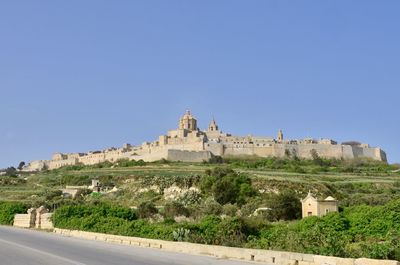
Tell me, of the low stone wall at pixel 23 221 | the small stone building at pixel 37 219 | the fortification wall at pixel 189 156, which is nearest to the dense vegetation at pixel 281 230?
the small stone building at pixel 37 219

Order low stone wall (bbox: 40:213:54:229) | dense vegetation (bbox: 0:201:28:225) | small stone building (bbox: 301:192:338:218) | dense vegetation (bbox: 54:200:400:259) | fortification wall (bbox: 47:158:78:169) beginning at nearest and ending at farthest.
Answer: dense vegetation (bbox: 54:200:400:259), low stone wall (bbox: 40:213:54:229), small stone building (bbox: 301:192:338:218), dense vegetation (bbox: 0:201:28:225), fortification wall (bbox: 47:158:78:169)

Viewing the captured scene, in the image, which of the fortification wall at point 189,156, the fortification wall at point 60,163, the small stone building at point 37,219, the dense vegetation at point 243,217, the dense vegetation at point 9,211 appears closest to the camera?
the dense vegetation at point 243,217

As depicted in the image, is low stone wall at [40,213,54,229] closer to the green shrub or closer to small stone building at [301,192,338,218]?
the green shrub

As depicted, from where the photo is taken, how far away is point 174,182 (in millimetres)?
59250

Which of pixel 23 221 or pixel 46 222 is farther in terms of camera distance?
pixel 23 221

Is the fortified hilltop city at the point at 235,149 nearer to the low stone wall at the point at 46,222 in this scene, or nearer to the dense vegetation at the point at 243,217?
the dense vegetation at the point at 243,217

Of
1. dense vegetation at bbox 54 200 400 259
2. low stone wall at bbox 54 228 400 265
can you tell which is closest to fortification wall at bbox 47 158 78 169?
dense vegetation at bbox 54 200 400 259

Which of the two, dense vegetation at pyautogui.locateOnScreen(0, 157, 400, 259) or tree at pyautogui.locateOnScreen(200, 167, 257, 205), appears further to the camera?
tree at pyautogui.locateOnScreen(200, 167, 257, 205)

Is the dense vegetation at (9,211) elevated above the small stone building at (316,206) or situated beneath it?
situated beneath

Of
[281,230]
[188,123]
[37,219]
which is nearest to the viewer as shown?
[281,230]

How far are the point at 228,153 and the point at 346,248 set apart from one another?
338 ft

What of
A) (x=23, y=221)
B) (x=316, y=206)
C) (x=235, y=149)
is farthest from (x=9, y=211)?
(x=235, y=149)

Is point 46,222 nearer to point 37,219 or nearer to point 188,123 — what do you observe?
point 37,219

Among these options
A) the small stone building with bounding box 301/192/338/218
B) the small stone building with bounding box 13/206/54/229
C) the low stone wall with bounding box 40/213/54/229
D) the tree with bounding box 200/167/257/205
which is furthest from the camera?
the tree with bounding box 200/167/257/205
